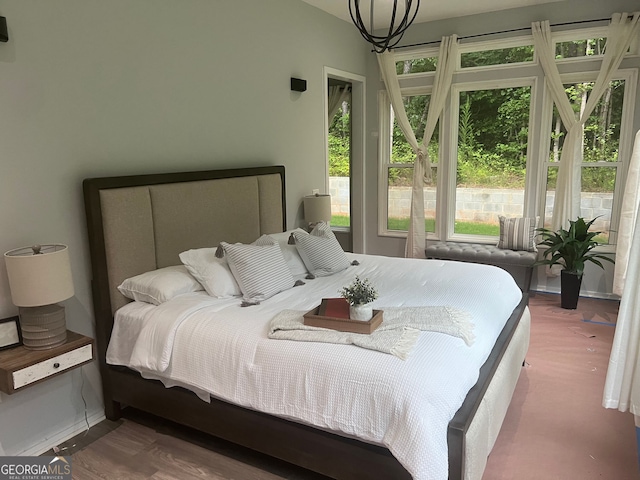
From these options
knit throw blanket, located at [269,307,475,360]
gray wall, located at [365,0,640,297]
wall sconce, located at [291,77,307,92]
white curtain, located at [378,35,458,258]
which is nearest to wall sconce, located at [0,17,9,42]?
knit throw blanket, located at [269,307,475,360]

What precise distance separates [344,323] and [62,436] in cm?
174

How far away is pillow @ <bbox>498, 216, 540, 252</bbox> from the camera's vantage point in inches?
197

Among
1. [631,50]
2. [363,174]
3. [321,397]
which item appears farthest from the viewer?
[363,174]

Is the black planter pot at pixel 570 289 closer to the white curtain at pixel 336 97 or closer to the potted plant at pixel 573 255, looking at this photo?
the potted plant at pixel 573 255

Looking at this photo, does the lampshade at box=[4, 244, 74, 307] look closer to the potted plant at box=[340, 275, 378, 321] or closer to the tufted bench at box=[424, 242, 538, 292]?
the potted plant at box=[340, 275, 378, 321]

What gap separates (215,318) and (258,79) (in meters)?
2.31

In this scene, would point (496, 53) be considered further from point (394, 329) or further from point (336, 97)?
point (394, 329)

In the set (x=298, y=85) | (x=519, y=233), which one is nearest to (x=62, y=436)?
(x=298, y=85)

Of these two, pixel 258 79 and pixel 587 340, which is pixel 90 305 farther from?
pixel 587 340

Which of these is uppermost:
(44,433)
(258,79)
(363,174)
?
(258,79)

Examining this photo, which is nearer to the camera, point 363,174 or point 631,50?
point 631,50

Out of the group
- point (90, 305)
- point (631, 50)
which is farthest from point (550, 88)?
point (90, 305)

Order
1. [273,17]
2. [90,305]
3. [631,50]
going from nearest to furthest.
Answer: [90,305] → [273,17] → [631,50]

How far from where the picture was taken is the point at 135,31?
9.68ft
